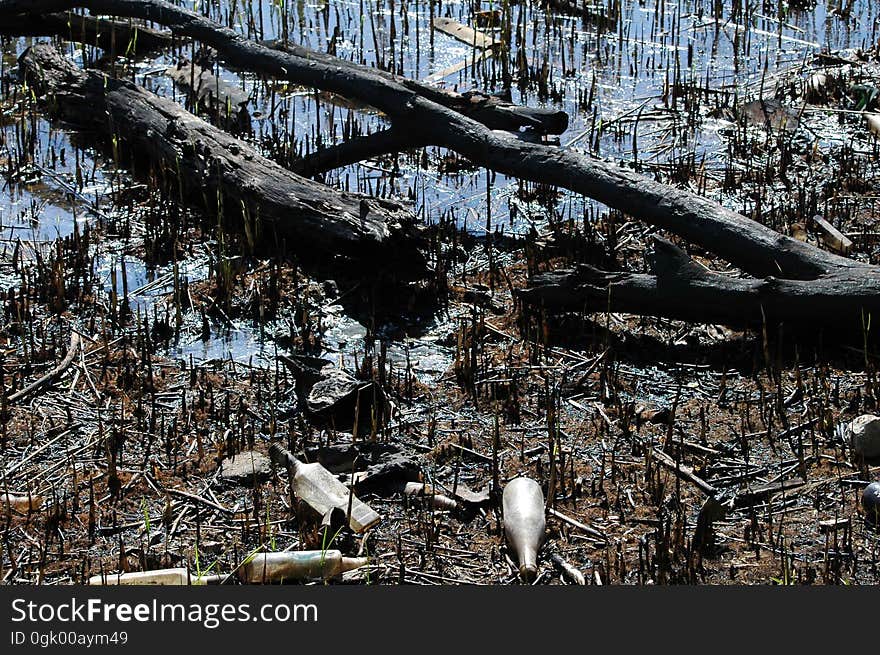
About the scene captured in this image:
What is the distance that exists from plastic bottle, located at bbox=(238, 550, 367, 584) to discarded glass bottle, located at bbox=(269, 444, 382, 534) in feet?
0.79

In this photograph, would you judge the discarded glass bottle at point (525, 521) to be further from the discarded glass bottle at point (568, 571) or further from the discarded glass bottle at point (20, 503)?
the discarded glass bottle at point (20, 503)

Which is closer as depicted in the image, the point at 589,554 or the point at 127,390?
the point at 589,554

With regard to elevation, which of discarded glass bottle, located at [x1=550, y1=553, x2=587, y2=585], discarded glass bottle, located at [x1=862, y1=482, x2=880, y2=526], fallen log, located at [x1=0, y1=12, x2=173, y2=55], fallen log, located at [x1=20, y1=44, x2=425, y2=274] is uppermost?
fallen log, located at [x1=0, y1=12, x2=173, y2=55]

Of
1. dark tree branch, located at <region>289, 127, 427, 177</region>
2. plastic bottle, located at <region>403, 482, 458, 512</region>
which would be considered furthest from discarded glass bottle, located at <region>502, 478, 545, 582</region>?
dark tree branch, located at <region>289, 127, 427, 177</region>

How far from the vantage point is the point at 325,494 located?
190 inches

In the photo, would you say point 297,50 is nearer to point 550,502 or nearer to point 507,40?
→ point 507,40

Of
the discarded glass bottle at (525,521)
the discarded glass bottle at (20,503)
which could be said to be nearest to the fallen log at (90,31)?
the discarded glass bottle at (20,503)

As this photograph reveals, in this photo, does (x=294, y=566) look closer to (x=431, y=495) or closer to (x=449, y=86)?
(x=431, y=495)

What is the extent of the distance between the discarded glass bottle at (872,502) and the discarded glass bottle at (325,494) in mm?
1935

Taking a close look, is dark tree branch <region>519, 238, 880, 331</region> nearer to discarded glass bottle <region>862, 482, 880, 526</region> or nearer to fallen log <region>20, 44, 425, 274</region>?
fallen log <region>20, 44, 425, 274</region>

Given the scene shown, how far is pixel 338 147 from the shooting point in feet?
26.8

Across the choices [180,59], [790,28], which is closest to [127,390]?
[180,59]

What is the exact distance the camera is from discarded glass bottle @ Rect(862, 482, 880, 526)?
4.71 metres

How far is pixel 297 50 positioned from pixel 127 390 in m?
4.27
